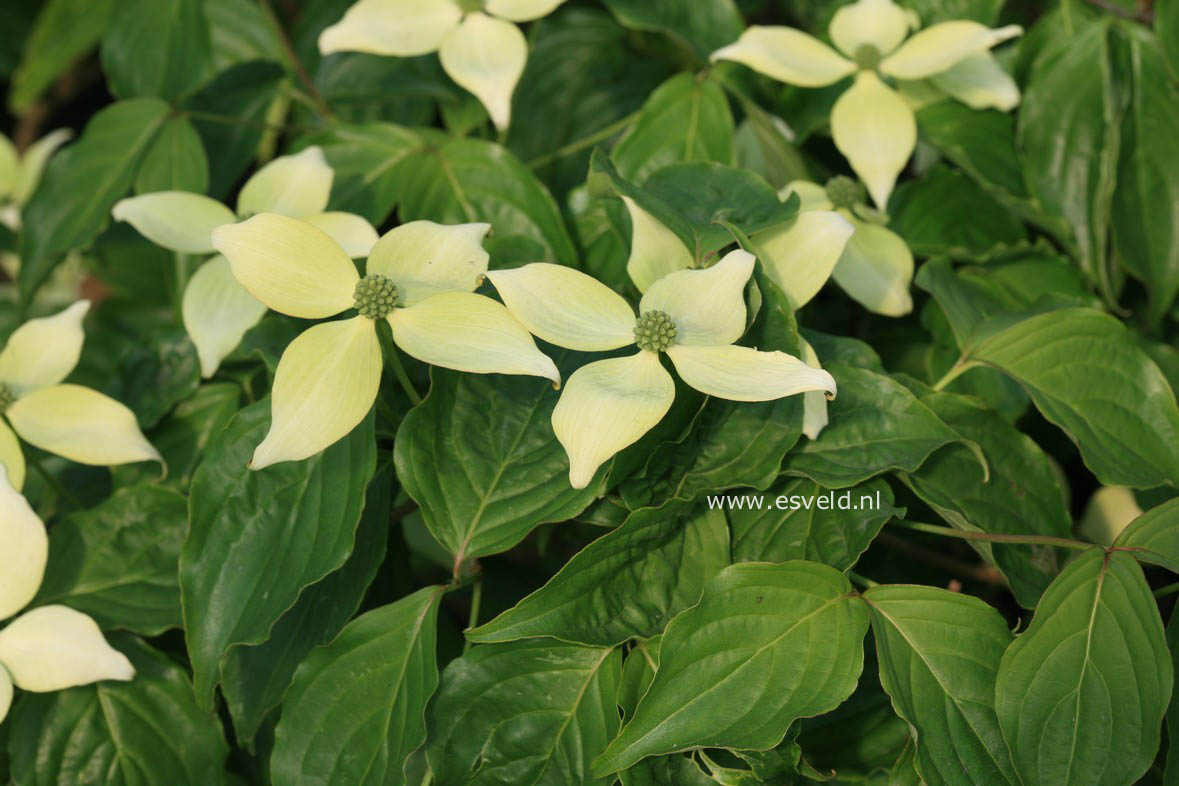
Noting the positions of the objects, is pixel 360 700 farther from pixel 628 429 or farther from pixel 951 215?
pixel 951 215

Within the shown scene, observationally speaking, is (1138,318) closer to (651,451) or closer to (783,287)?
(783,287)

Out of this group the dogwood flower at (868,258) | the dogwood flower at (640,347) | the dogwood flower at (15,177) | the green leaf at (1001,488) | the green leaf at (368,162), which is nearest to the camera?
the dogwood flower at (640,347)

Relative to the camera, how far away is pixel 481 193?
89 cm

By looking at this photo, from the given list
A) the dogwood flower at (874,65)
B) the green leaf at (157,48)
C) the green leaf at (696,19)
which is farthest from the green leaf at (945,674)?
the green leaf at (157,48)

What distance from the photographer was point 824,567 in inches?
25.1

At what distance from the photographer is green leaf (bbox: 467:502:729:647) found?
62 centimetres

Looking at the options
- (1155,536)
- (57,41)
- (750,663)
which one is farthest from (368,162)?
(57,41)

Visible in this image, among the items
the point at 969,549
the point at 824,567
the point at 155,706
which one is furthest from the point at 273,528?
the point at 969,549

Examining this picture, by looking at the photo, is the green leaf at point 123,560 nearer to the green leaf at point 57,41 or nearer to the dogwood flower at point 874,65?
the dogwood flower at point 874,65

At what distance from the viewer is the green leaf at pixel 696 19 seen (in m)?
0.98

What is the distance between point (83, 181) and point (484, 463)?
0.54 meters

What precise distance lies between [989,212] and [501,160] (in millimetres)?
459

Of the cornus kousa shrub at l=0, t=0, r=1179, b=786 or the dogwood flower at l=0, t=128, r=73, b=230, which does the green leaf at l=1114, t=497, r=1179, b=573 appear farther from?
the dogwood flower at l=0, t=128, r=73, b=230

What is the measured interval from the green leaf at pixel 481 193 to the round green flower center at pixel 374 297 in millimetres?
209
